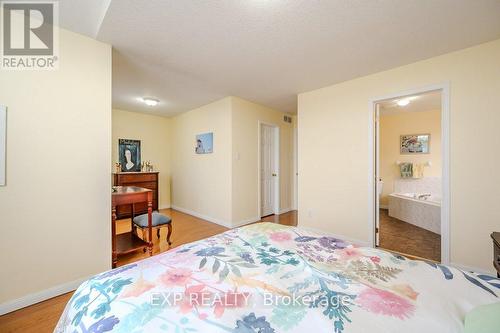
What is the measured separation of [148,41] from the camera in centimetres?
205

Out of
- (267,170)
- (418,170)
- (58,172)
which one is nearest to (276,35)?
(58,172)

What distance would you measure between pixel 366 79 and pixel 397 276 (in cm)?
270

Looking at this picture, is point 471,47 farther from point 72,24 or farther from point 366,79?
point 72,24

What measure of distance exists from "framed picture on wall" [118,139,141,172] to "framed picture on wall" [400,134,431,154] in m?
6.46

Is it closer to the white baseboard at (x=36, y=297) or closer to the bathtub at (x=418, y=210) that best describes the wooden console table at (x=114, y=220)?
the white baseboard at (x=36, y=297)

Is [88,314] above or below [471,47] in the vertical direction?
below

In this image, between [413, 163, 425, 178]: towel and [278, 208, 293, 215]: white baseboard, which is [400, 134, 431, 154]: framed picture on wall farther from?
[278, 208, 293, 215]: white baseboard

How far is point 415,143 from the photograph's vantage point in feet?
16.0

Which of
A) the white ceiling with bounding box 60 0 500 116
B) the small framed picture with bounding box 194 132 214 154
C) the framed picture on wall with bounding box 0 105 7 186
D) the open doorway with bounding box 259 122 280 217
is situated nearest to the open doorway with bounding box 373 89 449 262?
the white ceiling with bounding box 60 0 500 116

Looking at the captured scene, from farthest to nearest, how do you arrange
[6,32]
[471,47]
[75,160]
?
1. [471,47]
2. [75,160]
3. [6,32]

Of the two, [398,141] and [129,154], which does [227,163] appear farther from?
[398,141]

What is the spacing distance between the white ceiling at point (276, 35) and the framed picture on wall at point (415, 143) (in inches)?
129

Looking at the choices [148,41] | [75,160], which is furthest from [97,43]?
[75,160]

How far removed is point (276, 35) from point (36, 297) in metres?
3.17
